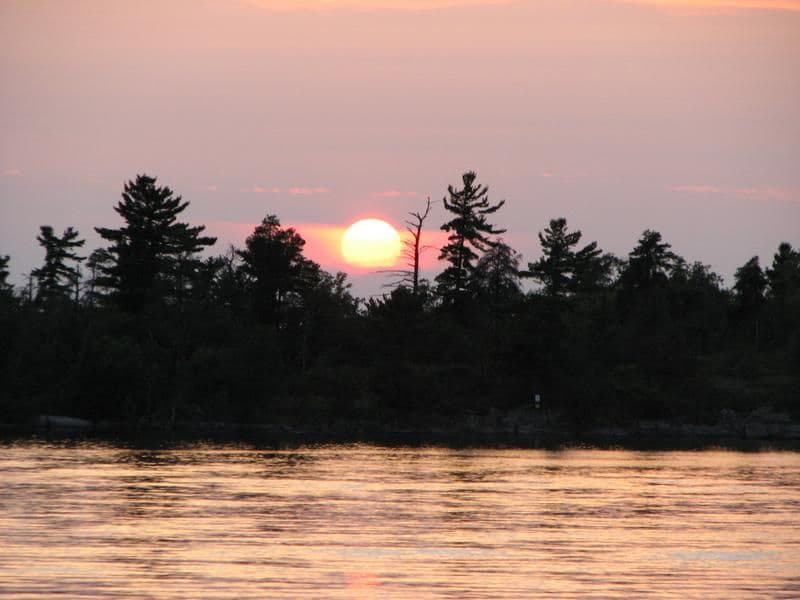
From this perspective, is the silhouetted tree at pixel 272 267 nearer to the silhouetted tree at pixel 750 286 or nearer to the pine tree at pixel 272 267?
the pine tree at pixel 272 267

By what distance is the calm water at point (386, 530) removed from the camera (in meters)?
29.0

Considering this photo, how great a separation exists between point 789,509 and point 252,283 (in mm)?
103222

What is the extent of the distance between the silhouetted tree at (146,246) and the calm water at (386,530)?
62.8 meters

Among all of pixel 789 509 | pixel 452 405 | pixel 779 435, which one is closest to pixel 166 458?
pixel 789 509

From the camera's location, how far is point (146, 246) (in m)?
137

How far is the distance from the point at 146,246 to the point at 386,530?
101408mm

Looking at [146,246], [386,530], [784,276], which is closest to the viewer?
[386,530]

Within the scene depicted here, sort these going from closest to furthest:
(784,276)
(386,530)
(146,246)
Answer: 1. (386,530)
2. (146,246)
3. (784,276)

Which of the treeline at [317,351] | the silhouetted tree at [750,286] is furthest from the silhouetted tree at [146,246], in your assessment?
the silhouetted tree at [750,286]

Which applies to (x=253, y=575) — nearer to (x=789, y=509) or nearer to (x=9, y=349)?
(x=789, y=509)

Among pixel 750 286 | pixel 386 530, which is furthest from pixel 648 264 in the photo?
pixel 386 530

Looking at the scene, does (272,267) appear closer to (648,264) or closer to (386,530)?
(648,264)

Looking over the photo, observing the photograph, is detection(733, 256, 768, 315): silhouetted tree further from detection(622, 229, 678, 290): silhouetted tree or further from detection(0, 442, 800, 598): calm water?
detection(0, 442, 800, 598): calm water

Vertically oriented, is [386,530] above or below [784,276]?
below
